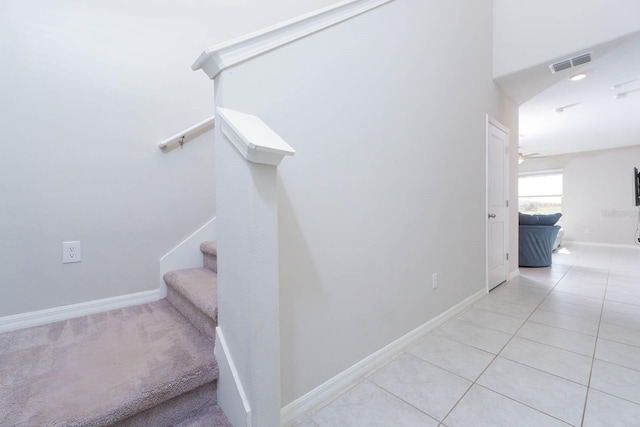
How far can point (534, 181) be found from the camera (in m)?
7.99

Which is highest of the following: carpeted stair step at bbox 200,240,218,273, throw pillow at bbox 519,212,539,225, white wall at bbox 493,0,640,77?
white wall at bbox 493,0,640,77

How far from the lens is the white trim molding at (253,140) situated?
0.87 meters

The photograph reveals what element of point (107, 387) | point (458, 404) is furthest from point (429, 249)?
point (107, 387)

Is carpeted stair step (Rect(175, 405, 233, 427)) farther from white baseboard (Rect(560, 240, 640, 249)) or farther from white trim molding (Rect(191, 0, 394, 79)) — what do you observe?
white baseboard (Rect(560, 240, 640, 249))

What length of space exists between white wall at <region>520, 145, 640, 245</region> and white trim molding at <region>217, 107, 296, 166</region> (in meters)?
9.13

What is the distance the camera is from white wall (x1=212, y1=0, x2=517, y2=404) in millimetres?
1213

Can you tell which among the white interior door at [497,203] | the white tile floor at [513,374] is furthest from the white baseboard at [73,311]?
the white interior door at [497,203]

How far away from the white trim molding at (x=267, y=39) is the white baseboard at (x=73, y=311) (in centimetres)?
141

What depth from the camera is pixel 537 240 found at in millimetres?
4215

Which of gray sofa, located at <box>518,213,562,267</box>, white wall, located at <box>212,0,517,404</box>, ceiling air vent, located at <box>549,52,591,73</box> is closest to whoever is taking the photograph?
white wall, located at <box>212,0,517,404</box>

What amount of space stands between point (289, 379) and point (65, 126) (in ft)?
5.82

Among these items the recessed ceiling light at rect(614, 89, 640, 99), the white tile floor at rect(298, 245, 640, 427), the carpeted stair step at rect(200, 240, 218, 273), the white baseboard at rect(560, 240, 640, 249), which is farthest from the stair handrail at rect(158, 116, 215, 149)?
the white baseboard at rect(560, 240, 640, 249)

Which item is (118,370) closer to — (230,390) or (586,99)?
(230,390)

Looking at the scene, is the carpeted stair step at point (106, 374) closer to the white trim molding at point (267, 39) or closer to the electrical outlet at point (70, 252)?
the electrical outlet at point (70, 252)
